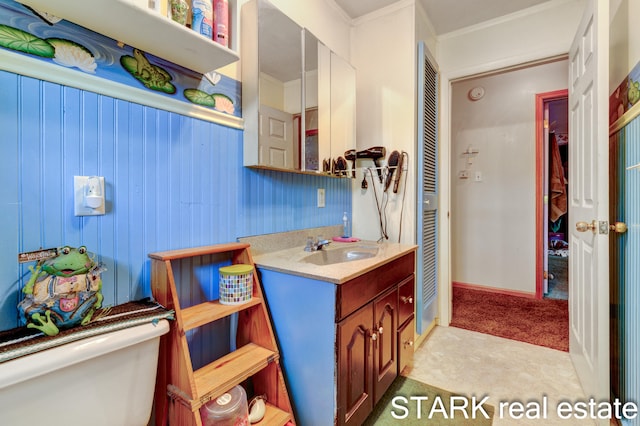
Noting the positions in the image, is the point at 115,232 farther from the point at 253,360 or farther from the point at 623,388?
the point at 623,388

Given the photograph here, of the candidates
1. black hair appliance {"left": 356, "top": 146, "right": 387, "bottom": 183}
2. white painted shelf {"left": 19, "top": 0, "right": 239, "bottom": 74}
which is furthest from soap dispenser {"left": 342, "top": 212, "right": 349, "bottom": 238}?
white painted shelf {"left": 19, "top": 0, "right": 239, "bottom": 74}

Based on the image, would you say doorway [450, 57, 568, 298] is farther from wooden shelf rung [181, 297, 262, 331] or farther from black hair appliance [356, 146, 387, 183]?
wooden shelf rung [181, 297, 262, 331]

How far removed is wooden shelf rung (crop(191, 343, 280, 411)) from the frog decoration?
1.34 feet

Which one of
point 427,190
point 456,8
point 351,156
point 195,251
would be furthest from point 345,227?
point 456,8

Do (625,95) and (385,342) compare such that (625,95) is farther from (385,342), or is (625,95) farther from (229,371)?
(229,371)

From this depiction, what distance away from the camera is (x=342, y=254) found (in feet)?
5.75

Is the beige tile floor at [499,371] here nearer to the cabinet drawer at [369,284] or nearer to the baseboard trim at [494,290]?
the cabinet drawer at [369,284]

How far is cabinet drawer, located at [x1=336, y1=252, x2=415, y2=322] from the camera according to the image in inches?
44.2

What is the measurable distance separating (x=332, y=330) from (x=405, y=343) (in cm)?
76

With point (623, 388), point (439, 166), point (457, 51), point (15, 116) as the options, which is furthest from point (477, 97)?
point (15, 116)

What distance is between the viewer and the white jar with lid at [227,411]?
101 cm

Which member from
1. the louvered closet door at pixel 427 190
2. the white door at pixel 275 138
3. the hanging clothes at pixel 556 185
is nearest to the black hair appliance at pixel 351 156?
the louvered closet door at pixel 427 190

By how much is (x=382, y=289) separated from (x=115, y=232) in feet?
3.65

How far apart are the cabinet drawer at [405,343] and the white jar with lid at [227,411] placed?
87 centimetres
